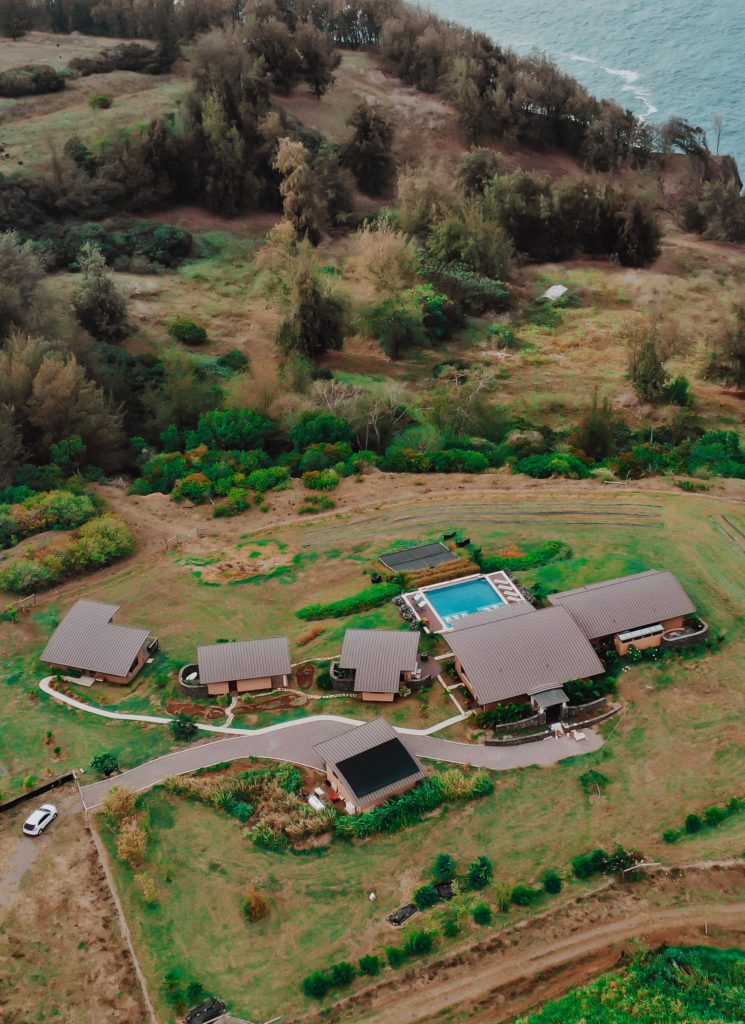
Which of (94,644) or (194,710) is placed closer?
(194,710)

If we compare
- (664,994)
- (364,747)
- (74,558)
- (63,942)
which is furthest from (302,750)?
(74,558)

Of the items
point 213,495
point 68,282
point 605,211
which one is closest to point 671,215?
point 605,211

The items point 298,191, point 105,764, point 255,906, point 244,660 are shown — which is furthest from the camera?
point 298,191

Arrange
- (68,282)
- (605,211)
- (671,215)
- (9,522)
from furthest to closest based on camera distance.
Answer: (671,215) → (605,211) → (68,282) → (9,522)

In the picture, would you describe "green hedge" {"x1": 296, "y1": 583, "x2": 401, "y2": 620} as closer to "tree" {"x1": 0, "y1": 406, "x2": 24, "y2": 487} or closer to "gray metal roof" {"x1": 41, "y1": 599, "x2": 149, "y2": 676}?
"gray metal roof" {"x1": 41, "y1": 599, "x2": 149, "y2": 676}

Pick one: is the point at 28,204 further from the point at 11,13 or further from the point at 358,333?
the point at 11,13

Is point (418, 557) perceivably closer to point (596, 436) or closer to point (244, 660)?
point (244, 660)
